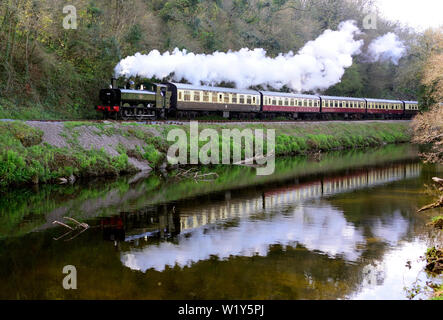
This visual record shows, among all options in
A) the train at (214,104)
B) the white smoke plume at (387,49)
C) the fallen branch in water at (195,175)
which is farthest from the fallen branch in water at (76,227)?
the white smoke plume at (387,49)

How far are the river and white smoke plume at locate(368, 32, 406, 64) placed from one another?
51299 millimetres

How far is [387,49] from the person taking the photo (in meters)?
75.4

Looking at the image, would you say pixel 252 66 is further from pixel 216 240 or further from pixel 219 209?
pixel 216 240

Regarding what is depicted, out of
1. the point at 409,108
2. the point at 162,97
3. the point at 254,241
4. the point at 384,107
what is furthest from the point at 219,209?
the point at 409,108

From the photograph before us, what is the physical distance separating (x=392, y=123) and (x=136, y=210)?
49.1 metres

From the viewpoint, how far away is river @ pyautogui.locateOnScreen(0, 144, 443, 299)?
36.0 feet

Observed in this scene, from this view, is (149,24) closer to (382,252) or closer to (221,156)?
(221,156)

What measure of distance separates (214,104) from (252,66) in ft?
28.6

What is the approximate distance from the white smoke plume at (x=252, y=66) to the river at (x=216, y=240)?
15679 mm

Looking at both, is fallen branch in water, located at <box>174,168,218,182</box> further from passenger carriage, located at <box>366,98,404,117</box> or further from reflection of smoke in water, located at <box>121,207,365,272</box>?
passenger carriage, located at <box>366,98,404,117</box>

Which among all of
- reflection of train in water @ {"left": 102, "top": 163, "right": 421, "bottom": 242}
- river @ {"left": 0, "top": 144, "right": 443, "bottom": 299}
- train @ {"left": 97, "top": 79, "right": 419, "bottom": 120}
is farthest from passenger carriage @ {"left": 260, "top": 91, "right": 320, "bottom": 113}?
river @ {"left": 0, "top": 144, "right": 443, "bottom": 299}

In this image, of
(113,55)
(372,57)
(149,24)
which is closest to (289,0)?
(372,57)

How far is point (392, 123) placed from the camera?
61406mm

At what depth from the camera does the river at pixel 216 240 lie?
36.0 ft
